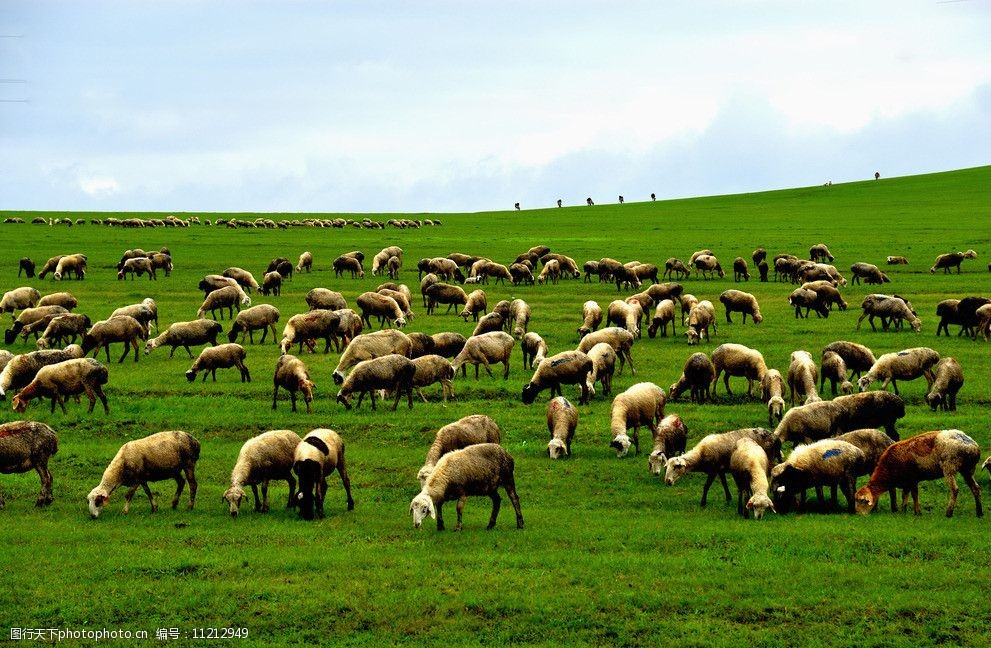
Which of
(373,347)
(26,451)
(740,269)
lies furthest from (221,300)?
(740,269)

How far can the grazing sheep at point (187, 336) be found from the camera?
30.8 m

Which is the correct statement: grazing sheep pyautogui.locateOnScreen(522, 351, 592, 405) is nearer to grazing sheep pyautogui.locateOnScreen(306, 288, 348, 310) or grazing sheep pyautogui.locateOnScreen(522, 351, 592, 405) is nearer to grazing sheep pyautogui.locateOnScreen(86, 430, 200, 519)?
grazing sheep pyautogui.locateOnScreen(86, 430, 200, 519)

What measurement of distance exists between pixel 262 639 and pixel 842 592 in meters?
6.93

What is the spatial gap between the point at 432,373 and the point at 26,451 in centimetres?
1023

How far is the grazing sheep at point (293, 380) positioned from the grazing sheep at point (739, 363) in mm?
9734

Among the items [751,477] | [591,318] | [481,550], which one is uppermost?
[591,318]

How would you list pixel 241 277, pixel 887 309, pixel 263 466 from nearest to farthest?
pixel 263 466 → pixel 887 309 → pixel 241 277

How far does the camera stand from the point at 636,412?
66.5 feet

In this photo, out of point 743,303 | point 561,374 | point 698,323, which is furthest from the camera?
point 743,303

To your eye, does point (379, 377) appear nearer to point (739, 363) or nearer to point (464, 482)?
point (464, 482)

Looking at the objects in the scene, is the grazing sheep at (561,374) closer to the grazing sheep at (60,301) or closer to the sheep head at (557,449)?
the sheep head at (557,449)

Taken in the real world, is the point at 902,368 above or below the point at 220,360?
below

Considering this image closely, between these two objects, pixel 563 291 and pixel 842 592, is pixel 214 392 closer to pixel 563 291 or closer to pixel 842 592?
pixel 842 592

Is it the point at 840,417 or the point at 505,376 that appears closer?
the point at 840,417
